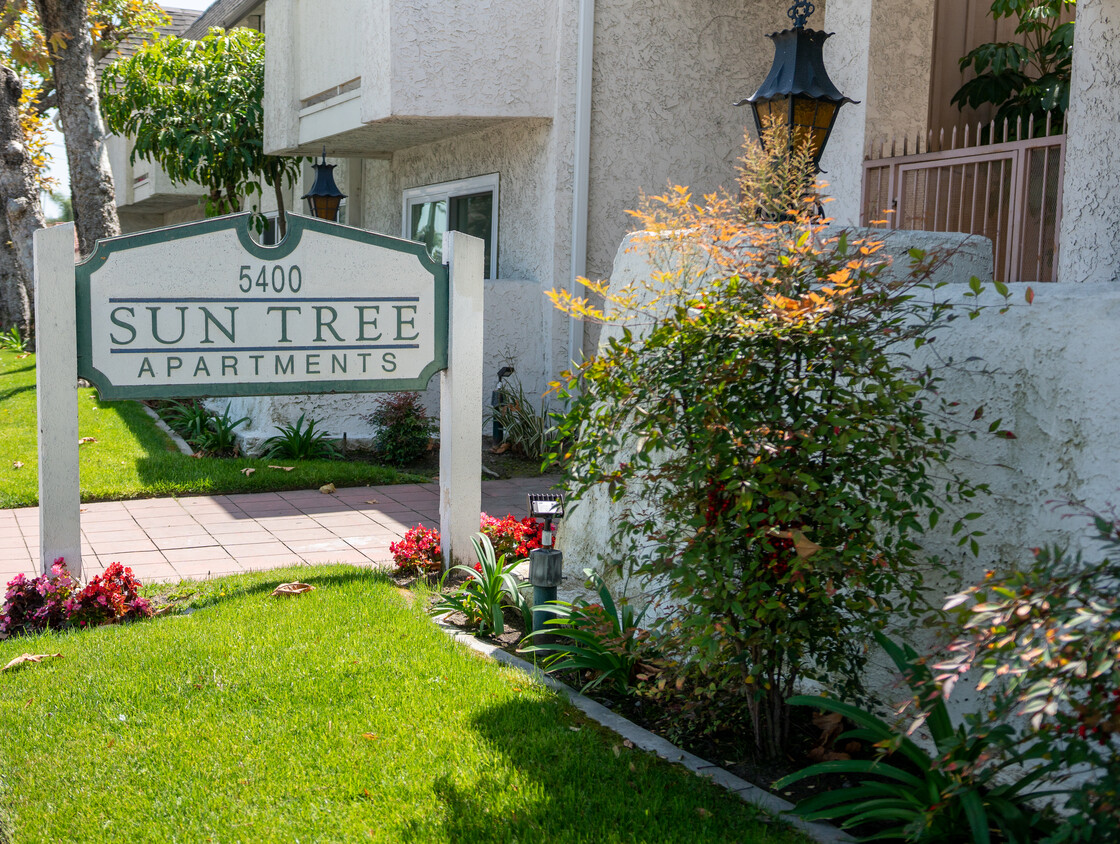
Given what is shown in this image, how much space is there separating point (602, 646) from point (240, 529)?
382 cm

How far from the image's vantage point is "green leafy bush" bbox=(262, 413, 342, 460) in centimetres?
995

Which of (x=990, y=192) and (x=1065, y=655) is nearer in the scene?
(x=1065, y=655)

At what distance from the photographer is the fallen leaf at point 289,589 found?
18.4 feet

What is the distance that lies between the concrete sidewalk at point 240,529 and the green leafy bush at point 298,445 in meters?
1.25

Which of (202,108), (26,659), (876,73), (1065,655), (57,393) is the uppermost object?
(202,108)

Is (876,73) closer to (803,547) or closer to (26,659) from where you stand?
(803,547)

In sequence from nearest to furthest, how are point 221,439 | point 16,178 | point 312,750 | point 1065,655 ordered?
point 1065,655, point 312,750, point 221,439, point 16,178

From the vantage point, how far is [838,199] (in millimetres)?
8609

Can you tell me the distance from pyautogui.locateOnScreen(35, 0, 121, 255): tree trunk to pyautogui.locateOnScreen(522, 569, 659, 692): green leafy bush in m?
12.9

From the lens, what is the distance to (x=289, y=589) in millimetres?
5688

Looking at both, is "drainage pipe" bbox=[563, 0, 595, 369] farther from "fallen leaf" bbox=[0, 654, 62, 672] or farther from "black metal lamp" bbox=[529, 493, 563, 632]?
"fallen leaf" bbox=[0, 654, 62, 672]

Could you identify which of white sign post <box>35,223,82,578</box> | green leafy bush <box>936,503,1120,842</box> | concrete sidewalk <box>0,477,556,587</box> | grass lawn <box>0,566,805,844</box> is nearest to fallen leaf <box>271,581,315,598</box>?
grass lawn <box>0,566,805,844</box>

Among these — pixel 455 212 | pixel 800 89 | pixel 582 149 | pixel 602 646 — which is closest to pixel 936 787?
pixel 602 646

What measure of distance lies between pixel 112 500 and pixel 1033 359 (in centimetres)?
705
